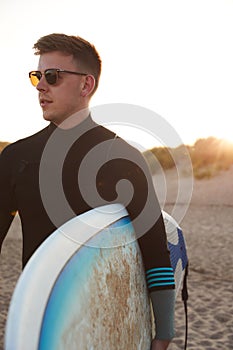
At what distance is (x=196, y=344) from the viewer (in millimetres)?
4492

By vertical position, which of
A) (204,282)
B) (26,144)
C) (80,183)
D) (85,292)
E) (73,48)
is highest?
(73,48)

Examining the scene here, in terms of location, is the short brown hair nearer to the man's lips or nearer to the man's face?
the man's face

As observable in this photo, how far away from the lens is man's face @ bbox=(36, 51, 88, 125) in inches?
68.1

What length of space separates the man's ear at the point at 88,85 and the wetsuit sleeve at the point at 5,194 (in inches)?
15.1

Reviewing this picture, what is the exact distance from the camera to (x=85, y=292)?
1336mm

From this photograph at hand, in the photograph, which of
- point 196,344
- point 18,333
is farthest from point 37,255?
point 196,344

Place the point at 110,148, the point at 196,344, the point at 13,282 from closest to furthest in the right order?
the point at 110,148 < the point at 196,344 < the point at 13,282

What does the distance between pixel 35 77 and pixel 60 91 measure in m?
0.12

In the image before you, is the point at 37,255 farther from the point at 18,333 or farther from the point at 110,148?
the point at 110,148

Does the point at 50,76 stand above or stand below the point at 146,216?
above

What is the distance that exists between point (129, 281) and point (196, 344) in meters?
3.13

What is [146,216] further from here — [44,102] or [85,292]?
[44,102]

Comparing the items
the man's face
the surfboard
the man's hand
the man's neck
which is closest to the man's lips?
the man's face

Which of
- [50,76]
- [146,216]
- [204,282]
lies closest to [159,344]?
[146,216]
